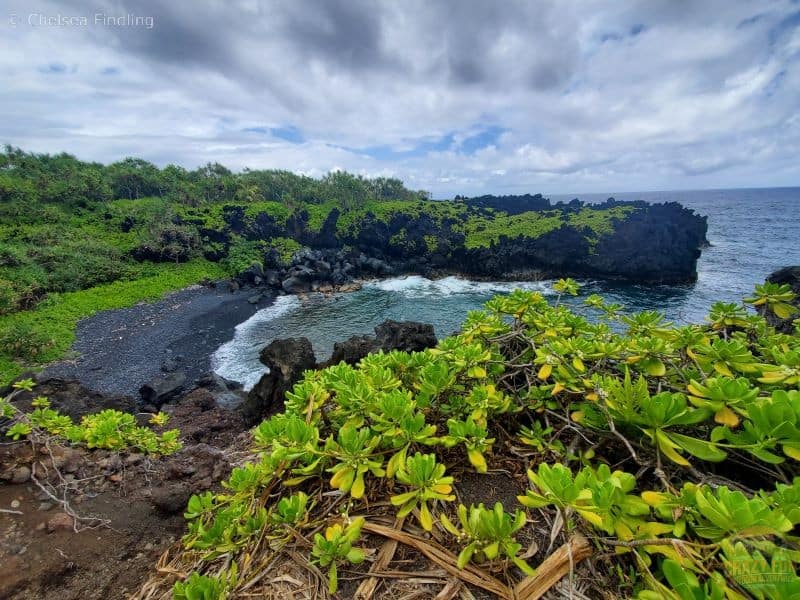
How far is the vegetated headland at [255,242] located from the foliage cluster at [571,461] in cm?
2380

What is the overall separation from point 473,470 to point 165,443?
4416 mm

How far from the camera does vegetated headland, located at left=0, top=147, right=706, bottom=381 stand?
82.5ft

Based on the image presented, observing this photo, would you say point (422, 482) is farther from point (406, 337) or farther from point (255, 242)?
point (255, 242)

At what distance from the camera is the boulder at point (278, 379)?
888 centimetres

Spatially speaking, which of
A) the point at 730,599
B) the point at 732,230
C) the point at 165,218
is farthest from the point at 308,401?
the point at 732,230

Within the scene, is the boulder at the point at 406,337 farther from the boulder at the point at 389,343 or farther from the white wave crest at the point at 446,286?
the white wave crest at the point at 446,286

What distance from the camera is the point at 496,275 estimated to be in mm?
33188

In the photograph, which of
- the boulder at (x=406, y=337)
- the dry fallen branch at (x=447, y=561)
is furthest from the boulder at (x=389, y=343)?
the dry fallen branch at (x=447, y=561)

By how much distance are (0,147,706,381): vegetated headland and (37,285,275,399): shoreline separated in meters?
1.68

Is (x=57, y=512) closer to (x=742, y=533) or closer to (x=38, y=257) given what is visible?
(x=742, y=533)

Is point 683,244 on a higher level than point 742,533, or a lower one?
lower

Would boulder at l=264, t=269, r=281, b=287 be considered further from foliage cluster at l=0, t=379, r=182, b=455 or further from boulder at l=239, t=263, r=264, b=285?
foliage cluster at l=0, t=379, r=182, b=455

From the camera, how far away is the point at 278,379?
9.19 m
